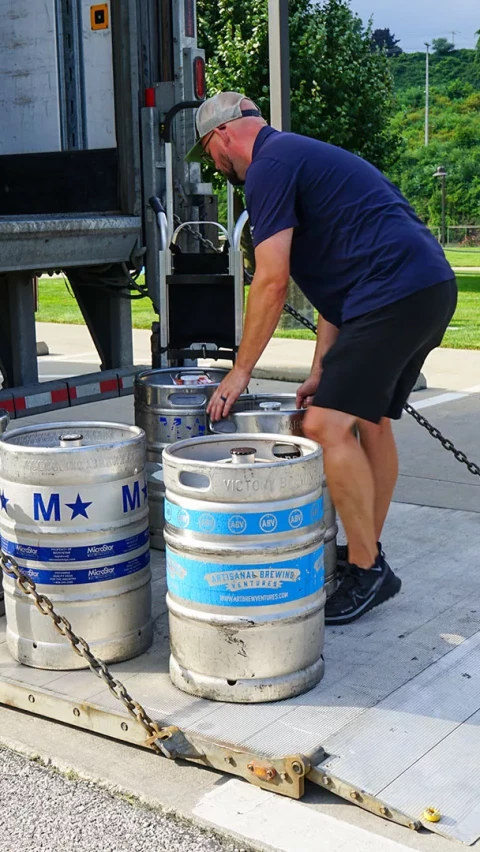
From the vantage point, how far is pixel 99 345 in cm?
637

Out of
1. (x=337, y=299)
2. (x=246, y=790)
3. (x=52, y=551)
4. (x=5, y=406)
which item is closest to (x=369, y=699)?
(x=246, y=790)

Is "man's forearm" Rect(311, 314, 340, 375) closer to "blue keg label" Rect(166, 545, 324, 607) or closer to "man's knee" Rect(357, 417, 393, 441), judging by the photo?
"man's knee" Rect(357, 417, 393, 441)

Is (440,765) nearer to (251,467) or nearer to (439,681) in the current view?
(439,681)

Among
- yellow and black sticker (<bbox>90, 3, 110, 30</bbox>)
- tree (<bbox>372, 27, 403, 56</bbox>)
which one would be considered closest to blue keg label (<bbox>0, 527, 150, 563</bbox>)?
yellow and black sticker (<bbox>90, 3, 110, 30</bbox>)

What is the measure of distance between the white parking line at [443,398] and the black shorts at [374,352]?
183 inches

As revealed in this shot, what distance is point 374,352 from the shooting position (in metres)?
3.74

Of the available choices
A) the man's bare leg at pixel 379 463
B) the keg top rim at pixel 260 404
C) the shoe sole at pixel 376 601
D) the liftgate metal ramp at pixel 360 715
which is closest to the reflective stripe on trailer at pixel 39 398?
the keg top rim at pixel 260 404

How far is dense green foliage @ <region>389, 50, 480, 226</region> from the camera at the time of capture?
57.3 m

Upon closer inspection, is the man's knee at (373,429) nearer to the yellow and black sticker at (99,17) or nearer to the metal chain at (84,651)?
the metal chain at (84,651)

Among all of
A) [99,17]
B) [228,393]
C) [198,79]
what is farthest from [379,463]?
[99,17]

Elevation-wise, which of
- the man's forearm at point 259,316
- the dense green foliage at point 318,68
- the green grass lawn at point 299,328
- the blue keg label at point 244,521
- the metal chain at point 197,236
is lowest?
the green grass lawn at point 299,328

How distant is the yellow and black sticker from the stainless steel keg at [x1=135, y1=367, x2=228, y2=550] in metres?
2.18

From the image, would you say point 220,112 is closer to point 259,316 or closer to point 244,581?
point 259,316

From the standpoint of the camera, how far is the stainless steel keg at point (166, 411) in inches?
174
